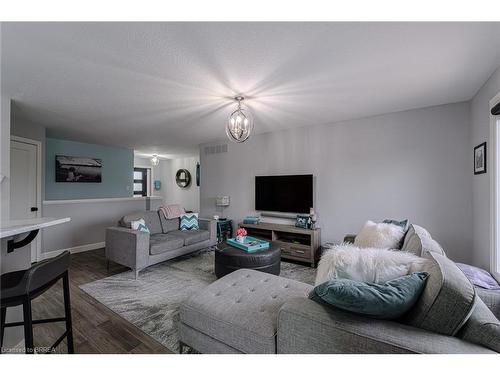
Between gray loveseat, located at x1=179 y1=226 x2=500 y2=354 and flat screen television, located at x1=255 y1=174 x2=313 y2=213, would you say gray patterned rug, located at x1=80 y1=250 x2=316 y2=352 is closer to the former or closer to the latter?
A: gray loveseat, located at x1=179 y1=226 x2=500 y2=354

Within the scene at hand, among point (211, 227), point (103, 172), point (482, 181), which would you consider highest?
point (103, 172)

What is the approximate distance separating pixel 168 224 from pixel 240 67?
307cm

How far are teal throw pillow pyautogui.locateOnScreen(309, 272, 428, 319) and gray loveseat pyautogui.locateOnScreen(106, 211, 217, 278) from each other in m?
2.71

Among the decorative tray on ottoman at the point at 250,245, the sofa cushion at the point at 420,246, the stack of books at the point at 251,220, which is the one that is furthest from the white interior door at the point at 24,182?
the sofa cushion at the point at 420,246

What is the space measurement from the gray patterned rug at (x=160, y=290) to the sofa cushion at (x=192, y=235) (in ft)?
1.05

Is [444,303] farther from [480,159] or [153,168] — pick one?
[153,168]

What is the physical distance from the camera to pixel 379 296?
101 cm

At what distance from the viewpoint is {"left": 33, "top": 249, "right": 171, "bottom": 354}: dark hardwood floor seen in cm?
172

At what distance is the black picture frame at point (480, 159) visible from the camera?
2338mm

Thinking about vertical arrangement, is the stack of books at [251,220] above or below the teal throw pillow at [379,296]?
below

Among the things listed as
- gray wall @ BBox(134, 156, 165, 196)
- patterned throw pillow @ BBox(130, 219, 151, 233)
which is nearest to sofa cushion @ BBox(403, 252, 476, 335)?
patterned throw pillow @ BBox(130, 219, 151, 233)

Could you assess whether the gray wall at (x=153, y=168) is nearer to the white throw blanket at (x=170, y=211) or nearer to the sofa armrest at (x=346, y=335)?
the white throw blanket at (x=170, y=211)

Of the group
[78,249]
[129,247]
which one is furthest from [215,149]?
[78,249]
